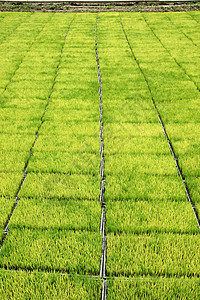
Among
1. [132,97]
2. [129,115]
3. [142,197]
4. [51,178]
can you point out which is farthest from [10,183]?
[132,97]

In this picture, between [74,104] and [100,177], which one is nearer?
[100,177]

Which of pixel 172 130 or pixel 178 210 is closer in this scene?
pixel 178 210

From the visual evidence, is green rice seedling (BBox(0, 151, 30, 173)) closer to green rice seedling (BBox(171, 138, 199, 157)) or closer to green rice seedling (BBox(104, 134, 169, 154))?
green rice seedling (BBox(104, 134, 169, 154))

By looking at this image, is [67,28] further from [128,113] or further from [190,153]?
[190,153]

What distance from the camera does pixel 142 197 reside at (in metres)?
3.07

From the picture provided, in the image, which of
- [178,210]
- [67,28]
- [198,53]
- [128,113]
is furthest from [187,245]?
[67,28]

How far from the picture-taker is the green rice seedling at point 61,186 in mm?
3115

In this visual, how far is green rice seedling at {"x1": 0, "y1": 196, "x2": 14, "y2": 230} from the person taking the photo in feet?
9.14

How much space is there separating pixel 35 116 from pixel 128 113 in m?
2.02

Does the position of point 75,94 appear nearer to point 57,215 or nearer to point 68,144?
point 68,144

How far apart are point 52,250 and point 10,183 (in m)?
1.30

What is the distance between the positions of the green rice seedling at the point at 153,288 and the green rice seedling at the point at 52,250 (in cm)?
26

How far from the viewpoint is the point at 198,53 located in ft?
26.1

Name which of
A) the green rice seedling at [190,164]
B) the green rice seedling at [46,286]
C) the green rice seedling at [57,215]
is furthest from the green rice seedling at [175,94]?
the green rice seedling at [46,286]
